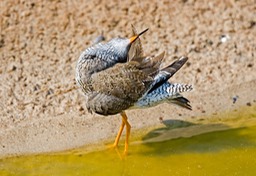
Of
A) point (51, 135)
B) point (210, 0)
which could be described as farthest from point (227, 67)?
point (51, 135)

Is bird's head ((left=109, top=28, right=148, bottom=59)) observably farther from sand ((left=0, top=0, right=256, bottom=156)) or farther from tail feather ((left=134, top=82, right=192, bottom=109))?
sand ((left=0, top=0, right=256, bottom=156))

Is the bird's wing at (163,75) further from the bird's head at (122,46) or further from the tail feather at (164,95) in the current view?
the bird's head at (122,46)

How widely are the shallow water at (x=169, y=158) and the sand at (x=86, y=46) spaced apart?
0.56 feet

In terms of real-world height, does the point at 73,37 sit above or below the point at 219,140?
above

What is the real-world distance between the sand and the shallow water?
0.17m

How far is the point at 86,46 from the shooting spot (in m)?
8.12

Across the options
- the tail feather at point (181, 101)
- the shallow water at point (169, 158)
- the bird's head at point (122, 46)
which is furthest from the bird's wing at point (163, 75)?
the shallow water at point (169, 158)

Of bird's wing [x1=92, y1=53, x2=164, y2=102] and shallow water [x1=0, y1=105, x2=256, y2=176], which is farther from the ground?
bird's wing [x1=92, y1=53, x2=164, y2=102]

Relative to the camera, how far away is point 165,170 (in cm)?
665

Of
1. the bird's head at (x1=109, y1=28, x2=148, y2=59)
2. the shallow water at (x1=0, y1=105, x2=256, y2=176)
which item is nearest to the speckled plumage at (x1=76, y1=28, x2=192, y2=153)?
the bird's head at (x1=109, y1=28, x2=148, y2=59)

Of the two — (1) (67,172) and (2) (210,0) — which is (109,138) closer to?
(1) (67,172)

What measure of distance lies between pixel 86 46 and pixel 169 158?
1.88m

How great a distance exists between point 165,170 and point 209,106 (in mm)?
1156

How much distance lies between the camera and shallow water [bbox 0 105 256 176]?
6629mm
